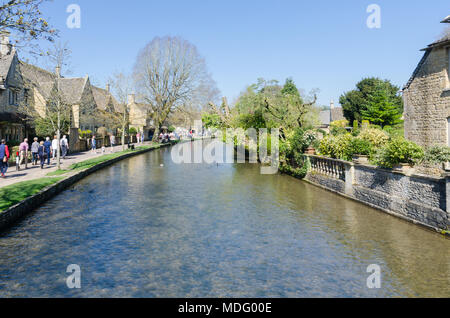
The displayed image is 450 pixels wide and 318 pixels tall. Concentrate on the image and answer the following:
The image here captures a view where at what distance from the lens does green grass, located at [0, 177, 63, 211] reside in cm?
1227

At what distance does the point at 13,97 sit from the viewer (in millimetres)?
36812

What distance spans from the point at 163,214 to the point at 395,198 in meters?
8.15

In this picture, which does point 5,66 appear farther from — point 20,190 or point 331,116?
point 331,116

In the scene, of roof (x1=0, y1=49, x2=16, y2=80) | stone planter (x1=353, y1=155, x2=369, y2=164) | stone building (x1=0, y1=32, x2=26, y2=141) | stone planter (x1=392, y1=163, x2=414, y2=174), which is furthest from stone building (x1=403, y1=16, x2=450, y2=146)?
roof (x1=0, y1=49, x2=16, y2=80)

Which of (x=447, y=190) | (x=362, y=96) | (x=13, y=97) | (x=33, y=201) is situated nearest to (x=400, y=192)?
(x=447, y=190)

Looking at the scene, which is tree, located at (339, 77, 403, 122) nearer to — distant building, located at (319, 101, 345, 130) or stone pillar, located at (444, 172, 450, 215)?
distant building, located at (319, 101, 345, 130)

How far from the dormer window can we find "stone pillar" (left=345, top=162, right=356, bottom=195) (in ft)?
109

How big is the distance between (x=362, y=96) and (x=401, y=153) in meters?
58.2

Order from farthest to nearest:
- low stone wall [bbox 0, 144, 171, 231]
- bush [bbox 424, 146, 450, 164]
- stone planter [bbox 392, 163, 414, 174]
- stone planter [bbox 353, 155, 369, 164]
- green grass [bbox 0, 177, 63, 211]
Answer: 1. stone planter [bbox 353, 155, 369, 164]
2. bush [bbox 424, 146, 450, 164]
3. stone planter [bbox 392, 163, 414, 174]
4. green grass [bbox 0, 177, 63, 211]
5. low stone wall [bbox 0, 144, 171, 231]

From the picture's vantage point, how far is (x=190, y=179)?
21.8m

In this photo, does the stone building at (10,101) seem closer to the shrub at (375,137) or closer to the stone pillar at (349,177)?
the stone pillar at (349,177)

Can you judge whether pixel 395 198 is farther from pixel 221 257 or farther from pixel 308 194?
pixel 221 257

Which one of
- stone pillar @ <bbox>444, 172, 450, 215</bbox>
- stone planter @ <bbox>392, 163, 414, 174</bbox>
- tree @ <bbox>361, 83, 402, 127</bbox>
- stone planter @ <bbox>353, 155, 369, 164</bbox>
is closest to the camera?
stone pillar @ <bbox>444, 172, 450, 215</bbox>
